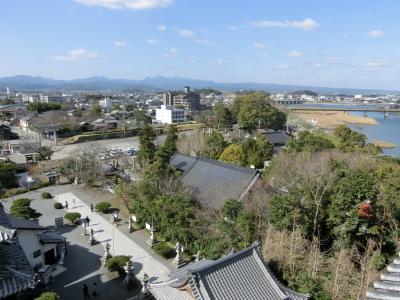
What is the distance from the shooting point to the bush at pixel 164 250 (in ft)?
60.1

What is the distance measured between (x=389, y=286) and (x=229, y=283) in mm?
6003

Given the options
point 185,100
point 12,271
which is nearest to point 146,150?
point 12,271

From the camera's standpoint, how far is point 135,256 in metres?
18.7

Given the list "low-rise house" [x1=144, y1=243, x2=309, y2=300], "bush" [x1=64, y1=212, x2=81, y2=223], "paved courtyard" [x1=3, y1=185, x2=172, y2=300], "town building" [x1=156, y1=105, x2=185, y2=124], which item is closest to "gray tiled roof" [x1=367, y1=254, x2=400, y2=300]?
"low-rise house" [x1=144, y1=243, x2=309, y2=300]

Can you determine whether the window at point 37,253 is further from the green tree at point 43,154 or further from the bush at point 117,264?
the green tree at point 43,154

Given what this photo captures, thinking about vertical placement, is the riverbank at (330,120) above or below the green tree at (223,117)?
below

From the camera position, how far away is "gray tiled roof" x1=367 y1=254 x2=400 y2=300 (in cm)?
468

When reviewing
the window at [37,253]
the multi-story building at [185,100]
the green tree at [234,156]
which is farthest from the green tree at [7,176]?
the multi-story building at [185,100]

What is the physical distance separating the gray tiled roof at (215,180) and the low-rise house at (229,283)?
845cm

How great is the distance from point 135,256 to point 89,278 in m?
2.87

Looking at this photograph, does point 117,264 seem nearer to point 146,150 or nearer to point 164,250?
point 164,250

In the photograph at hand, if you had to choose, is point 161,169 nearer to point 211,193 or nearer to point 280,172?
point 211,193

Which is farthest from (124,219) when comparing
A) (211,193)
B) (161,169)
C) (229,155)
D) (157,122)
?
(157,122)

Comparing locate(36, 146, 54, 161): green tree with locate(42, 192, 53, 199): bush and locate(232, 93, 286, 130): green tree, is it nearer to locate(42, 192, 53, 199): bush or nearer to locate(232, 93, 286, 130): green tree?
locate(42, 192, 53, 199): bush
